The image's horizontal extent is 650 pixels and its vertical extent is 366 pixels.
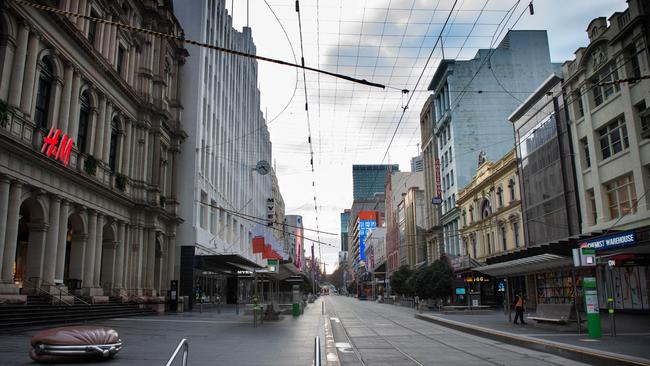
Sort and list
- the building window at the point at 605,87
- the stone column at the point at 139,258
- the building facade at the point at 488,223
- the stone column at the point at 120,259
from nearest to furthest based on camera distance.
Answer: the building window at the point at 605,87, the stone column at the point at 120,259, the stone column at the point at 139,258, the building facade at the point at 488,223

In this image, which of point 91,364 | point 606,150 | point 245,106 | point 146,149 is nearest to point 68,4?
point 146,149

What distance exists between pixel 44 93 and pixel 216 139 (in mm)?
26745

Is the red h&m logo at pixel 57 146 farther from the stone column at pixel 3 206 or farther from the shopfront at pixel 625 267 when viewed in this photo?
the shopfront at pixel 625 267

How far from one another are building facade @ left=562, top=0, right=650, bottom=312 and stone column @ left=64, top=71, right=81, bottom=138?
86.1 ft

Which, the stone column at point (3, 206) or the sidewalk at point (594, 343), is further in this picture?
the stone column at point (3, 206)

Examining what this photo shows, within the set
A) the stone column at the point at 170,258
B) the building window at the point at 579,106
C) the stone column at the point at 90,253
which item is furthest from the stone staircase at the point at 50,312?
the building window at the point at 579,106

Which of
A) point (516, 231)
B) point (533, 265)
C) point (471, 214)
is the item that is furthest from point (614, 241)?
point (471, 214)

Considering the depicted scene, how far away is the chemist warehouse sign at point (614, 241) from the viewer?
19684 mm

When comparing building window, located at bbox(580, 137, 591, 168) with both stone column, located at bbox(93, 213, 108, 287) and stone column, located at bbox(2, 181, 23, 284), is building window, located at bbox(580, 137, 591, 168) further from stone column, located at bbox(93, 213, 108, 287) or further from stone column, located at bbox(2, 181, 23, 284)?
stone column, located at bbox(2, 181, 23, 284)

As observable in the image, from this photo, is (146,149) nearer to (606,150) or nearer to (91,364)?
(91,364)

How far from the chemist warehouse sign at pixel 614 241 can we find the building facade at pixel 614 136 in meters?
1.79

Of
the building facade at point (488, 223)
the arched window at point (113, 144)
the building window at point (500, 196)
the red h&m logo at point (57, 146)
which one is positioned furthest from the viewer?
the building window at point (500, 196)

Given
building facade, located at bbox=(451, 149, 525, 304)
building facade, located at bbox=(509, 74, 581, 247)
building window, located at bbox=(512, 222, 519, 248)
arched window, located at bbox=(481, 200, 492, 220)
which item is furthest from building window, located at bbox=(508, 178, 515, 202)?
arched window, located at bbox=(481, 200, 492, 220)

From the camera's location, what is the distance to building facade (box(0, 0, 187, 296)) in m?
21.8
